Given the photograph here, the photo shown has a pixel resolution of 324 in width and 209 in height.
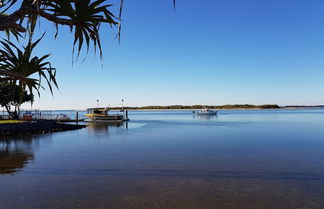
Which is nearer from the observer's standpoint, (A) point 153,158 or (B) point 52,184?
(B) point 52,184

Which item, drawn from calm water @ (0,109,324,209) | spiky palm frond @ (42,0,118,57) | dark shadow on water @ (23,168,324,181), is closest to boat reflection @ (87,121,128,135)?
calm water @ (0,109,324,209)

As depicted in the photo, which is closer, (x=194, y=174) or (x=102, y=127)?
(x=194, y=174)

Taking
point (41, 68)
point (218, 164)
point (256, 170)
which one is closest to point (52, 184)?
point (41, 68)

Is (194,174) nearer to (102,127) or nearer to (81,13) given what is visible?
(81,13)

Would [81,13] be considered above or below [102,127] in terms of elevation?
above

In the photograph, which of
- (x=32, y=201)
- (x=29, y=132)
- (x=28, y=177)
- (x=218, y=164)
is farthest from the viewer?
(x=29, y=132)

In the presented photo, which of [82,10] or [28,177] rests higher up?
[82,10]

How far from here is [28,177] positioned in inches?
323

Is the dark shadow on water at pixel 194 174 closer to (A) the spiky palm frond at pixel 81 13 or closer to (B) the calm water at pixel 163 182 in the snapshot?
(B) the calm water at pixel 163 182

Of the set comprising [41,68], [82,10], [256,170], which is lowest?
[256,170]

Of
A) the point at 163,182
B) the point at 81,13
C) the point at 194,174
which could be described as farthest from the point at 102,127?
the point at 81,13

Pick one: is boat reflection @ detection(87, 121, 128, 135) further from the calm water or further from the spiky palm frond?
the spiky palm frond

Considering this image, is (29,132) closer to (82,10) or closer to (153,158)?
(153,158)

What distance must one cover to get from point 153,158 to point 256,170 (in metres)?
5.26
